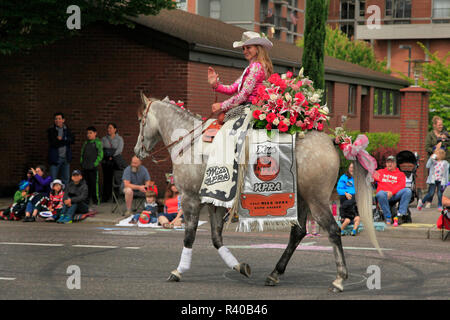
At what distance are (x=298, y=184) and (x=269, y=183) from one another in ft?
1.13

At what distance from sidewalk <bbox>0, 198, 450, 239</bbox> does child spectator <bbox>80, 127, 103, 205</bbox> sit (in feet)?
2.02

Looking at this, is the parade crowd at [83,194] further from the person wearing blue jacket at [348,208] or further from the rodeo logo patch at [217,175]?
the rodeo logo patch at [217,175]

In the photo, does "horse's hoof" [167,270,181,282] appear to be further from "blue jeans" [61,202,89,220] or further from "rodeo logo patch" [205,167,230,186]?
"blue jeans" [61,202,89,220]

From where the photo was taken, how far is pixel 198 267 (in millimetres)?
9547

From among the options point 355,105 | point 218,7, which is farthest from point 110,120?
point 218,7

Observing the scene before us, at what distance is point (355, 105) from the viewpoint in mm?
34344

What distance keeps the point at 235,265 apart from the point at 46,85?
1315 cm

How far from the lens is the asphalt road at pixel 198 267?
25.8ft

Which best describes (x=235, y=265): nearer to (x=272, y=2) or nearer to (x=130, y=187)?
(x=130, y=187)

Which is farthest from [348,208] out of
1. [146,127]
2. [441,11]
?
[441,11]

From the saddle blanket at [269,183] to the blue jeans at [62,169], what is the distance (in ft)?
33.9

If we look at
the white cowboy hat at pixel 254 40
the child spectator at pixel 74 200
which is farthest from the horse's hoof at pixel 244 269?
the child spectator at pixel 74 200

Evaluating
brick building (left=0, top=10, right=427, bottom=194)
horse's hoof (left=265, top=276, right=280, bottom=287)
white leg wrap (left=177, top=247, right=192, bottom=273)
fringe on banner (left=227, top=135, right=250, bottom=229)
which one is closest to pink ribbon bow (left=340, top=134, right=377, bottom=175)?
fringe on banner (left=227, top=135, right=250, bottom=229)

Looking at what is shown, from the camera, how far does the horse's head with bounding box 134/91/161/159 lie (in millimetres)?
9039
